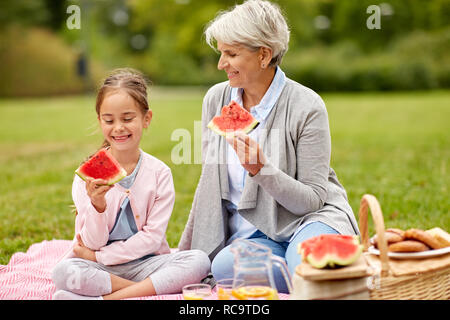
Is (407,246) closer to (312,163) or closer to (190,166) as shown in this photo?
(312,163)

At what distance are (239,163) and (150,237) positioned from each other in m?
0.72

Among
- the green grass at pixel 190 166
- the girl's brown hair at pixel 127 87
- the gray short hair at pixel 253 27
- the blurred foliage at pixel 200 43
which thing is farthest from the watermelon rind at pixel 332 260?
the blurred foliage at pixel 200 43

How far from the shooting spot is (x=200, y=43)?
30797 millimetres

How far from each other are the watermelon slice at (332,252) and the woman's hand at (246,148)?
0.54 meters

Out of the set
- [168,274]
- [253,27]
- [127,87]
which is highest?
[253,27]

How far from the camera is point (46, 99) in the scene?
2753 cm

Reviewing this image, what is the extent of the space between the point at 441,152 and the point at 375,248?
635 cm

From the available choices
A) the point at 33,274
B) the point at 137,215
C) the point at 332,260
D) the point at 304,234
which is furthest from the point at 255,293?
the point at 33,274

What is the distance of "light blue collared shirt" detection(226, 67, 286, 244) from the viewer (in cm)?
358

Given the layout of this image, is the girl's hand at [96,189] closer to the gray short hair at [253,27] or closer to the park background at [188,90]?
the park background at [188,90]

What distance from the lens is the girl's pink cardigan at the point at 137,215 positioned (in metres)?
3.39

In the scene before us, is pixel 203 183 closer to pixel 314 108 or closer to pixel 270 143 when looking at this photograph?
pixel 270 143

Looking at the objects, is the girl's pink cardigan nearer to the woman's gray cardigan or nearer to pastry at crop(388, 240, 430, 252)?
the woman's gray cardigan
